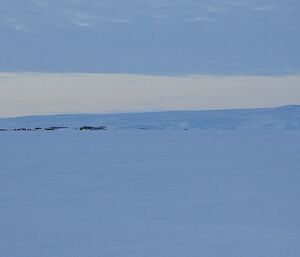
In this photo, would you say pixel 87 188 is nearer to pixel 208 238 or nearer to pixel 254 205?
pixel 254 205

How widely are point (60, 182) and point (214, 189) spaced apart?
2.46 meters

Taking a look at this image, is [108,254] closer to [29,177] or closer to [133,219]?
[133,219]

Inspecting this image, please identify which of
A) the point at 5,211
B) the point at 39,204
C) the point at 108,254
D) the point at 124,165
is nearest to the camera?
the point at 108,254

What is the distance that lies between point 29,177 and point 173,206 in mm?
4210

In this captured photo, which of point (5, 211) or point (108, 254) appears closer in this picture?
point (108, 254)

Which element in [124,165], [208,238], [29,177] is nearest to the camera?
[208,238]

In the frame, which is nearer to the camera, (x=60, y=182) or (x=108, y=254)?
(x=108, y=254)

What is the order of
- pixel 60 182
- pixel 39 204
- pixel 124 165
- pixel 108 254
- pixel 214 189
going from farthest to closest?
pixel 124 165 → pixel 60 182 → pixel 214 189 → pixel 39 204 → pixel 108 254

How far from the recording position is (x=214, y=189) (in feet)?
27.6

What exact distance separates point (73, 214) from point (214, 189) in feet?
8.52

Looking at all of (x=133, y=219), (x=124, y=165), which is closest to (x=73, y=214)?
(x=133, y=219)

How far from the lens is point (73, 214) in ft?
20.9

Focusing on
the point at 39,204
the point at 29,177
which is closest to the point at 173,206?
the point at 39,204

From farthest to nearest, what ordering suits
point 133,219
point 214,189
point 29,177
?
point 29,177 → point 214,189 → point 133,219
